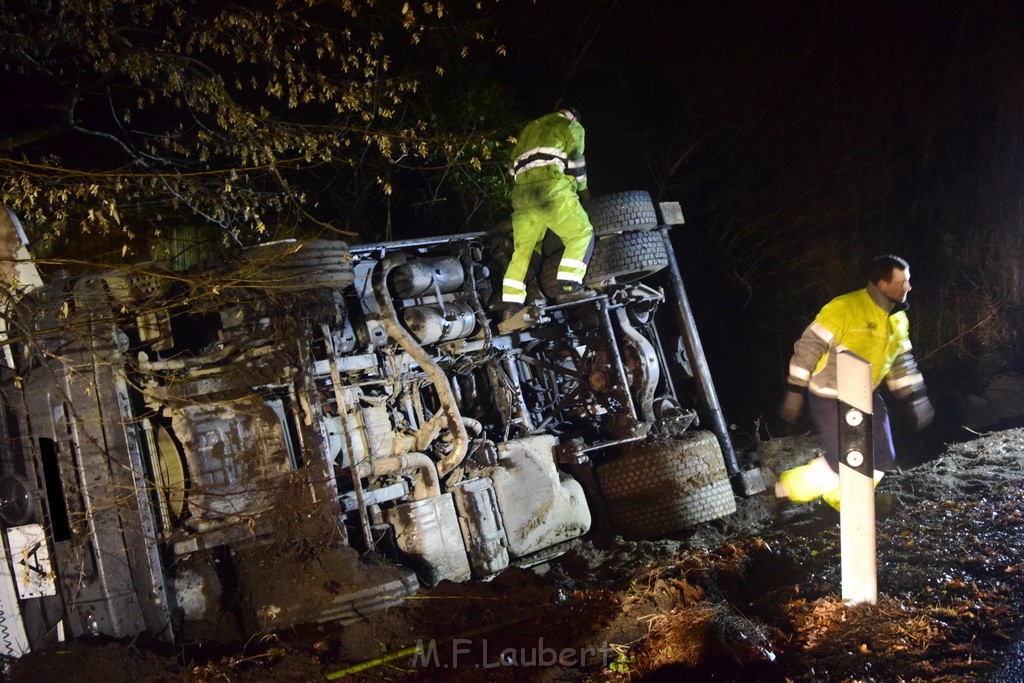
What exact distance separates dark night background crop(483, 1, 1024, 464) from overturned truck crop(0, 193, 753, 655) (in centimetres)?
462

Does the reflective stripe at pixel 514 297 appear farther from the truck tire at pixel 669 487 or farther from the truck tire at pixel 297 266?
the truck tire at pixel 669 487

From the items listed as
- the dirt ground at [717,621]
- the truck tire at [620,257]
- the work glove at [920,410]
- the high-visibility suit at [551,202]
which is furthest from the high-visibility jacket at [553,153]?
the dirt ground at [717,621]

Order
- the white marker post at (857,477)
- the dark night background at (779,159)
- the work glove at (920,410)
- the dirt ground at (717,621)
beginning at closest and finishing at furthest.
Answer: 1. the dirt ground at (717,621)
2. the white marker post at (857,477)
3. the work glove at (920,410)
4. the dark night background at (779,159)

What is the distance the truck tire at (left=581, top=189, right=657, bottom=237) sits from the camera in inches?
241

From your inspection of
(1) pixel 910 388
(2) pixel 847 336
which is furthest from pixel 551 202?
(1) pixel 910 388

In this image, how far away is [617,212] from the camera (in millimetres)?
6152

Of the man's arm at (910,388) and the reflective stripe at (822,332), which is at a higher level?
the reflective stripe at (822,332)

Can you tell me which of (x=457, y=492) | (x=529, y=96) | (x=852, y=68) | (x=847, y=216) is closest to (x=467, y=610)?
(x=457, y=492)

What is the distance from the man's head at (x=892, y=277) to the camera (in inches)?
171

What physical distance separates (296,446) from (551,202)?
283cm

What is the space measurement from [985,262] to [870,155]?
225 cm

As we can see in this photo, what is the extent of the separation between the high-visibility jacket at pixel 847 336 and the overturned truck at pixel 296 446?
158 cm

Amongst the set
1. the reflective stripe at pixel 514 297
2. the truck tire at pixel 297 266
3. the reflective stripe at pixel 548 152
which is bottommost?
the reflective stripe at pixel 514 297

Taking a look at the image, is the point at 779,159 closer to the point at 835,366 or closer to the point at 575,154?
the point at 575,154
